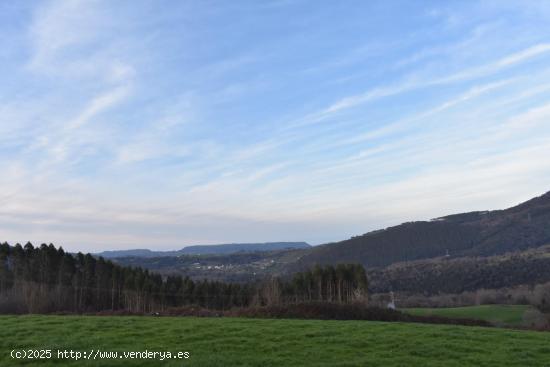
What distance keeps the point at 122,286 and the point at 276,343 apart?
58.2m

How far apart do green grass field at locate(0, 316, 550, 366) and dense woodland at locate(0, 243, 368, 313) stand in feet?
121

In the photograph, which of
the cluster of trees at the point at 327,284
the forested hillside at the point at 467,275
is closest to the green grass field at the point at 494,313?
the cluster of trees at the point at 327,284

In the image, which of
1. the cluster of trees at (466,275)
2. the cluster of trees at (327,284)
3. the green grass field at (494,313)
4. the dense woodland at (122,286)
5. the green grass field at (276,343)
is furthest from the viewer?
the cluster of trees at (466,275)

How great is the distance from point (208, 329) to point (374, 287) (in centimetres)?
→ 12396

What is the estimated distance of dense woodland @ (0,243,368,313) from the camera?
61594 mm

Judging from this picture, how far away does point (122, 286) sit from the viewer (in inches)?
2758

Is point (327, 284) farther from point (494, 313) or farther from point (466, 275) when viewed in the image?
point (466, 275)

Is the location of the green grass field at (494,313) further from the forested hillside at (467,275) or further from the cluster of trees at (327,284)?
the forested hillside at (467,275)

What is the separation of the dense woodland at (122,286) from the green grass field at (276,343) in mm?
36806

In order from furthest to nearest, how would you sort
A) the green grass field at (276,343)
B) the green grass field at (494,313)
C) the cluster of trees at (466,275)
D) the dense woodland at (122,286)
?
the cluster of trees at (466,275), the dense woodland at (122,286), the green grass field at (494,313), the green grass field at (276,343)

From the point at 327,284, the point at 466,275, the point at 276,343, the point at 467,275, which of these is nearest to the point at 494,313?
the point at 327,284

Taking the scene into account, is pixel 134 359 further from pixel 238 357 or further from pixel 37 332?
pixel 37 332

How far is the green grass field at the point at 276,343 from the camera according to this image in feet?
47.9

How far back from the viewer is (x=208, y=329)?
19734 millimetres
